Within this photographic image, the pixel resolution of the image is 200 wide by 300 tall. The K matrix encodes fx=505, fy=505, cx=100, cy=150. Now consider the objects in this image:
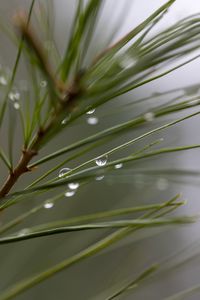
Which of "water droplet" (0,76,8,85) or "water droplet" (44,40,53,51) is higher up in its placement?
"water droplet" (44,40,53,51)

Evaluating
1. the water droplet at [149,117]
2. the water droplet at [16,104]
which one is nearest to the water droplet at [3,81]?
the water droplet at [16,104]

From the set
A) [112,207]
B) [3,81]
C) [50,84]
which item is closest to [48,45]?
[3,81]

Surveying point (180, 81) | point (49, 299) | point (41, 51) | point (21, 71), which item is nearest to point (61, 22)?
point (21, 71)

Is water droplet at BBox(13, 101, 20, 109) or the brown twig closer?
the brown twig

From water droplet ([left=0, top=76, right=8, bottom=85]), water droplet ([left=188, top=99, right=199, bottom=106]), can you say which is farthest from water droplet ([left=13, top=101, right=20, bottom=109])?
water droplet ([left=188, top=99, right=199, bottom=106])

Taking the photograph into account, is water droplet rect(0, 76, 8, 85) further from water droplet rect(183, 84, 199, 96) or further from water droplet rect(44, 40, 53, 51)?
water droplet rect(183, 84, 199, 96)

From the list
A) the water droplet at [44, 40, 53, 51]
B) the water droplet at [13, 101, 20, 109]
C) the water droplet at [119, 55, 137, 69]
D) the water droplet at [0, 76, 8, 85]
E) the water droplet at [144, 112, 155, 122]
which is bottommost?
the water droplet at [144, 112, 155, 122]

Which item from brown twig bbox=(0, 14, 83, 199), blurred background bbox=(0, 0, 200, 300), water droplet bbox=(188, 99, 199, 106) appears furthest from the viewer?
blurred background bbox=(0, 0, 200, 300)

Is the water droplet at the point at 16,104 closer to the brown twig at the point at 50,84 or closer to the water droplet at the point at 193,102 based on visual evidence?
the brown twig at the point at 50,84

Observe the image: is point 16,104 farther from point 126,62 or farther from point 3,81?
point 126,62
